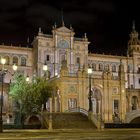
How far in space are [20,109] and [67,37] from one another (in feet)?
136

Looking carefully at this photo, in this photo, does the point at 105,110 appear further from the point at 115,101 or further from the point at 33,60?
the point at 33,60

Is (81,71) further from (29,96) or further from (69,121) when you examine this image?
(69,121)

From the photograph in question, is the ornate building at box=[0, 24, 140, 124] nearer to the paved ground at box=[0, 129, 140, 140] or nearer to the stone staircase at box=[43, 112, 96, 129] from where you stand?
the stone staircase at box=[43, 112, 96, 129]

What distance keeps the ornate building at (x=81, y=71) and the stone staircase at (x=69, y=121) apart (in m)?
1.51

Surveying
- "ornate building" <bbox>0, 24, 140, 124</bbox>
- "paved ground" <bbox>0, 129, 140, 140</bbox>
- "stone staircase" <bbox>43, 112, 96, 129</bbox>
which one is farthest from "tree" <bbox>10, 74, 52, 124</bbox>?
"paved ground" <bbox>0, 129, 140, 140</bbox>

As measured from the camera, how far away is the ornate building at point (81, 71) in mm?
62562

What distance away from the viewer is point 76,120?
154 feet

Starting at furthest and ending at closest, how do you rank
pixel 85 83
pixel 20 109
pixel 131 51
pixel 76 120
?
pixel 131 51 < pixel 85 83 < pixel 20 109 < pixel 76 120

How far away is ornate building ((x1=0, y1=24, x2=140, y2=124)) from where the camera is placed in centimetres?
6256

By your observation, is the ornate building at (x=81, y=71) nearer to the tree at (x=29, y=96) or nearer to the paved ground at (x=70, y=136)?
the tree at (x=29, y=96)

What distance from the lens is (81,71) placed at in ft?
209

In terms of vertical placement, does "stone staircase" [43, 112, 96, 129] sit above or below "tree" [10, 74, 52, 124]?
below

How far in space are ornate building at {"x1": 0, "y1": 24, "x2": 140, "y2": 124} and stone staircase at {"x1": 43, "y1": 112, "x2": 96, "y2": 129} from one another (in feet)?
4.94

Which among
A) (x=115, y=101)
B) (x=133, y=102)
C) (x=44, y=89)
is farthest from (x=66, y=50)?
(x=44, y=89)
